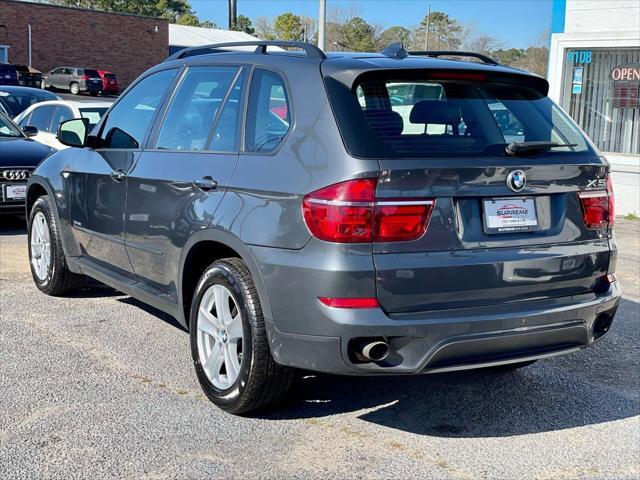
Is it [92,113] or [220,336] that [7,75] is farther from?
[220,336]

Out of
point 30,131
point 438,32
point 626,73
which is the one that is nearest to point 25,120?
point 30,131

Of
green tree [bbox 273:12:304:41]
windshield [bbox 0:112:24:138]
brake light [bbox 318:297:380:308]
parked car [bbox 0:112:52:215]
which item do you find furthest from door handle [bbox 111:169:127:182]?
green tree [bbox 273:12:304:41]

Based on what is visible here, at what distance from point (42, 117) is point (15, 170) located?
3.85m

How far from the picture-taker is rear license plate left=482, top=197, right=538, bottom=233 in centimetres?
393

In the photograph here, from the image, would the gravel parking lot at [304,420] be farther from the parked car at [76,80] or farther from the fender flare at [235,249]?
the parked car at [76,80]

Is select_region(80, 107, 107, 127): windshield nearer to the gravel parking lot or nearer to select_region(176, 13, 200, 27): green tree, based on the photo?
the gravel parking lot

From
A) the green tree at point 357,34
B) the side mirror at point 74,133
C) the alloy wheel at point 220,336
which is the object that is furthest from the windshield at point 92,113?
the green tree at point 357,34

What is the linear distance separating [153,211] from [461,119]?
73.5 inches

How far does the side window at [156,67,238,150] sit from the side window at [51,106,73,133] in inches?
313

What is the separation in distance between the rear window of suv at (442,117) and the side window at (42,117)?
9.80 m

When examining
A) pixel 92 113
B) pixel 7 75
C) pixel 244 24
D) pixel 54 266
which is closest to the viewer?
pixel 54 266

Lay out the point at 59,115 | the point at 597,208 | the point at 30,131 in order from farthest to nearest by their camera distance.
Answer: the point at 59,115, the point at 30,131, the point at 597,208

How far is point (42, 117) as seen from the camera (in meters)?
13.1

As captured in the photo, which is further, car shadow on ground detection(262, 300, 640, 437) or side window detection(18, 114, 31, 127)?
side window detection(18, 114, 31, 127)
